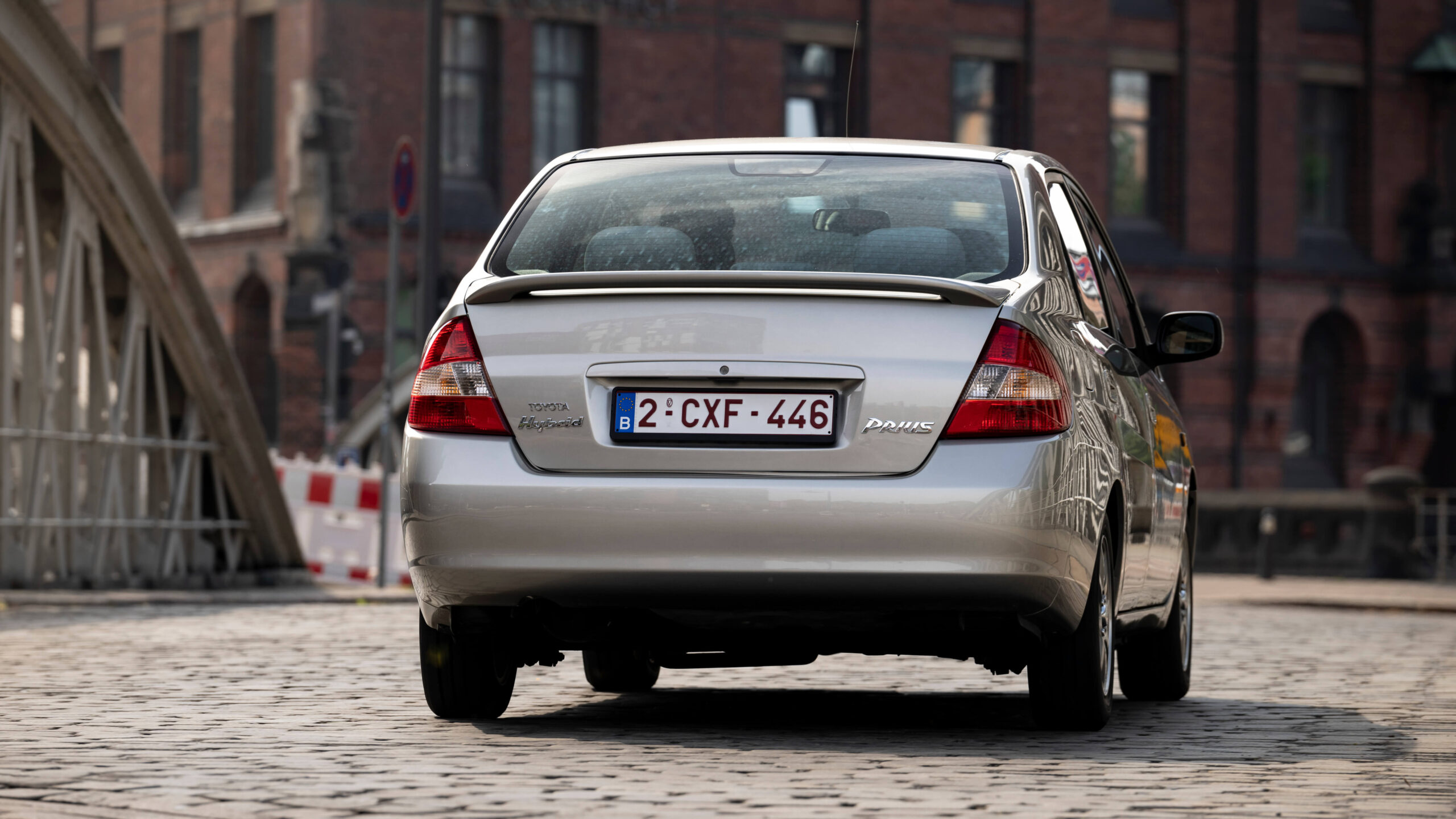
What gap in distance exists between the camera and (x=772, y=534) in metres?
6.14

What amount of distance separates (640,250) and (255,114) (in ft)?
94.0

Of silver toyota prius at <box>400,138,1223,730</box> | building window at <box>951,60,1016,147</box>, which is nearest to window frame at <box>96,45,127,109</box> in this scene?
building window at <box>951,60,1016,147</box>

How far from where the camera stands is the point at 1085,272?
755 centimetres

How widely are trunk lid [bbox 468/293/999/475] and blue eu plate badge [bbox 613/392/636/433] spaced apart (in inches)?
1.0

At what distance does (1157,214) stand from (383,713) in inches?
1330

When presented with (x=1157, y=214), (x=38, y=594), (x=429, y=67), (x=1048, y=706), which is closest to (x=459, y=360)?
(x=1048, y=706)

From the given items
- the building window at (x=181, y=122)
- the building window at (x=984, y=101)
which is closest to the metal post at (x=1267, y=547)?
the building window at (x=984, y=101)

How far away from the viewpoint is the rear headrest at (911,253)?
654 centimetres

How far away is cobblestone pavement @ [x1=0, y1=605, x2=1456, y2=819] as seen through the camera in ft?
17.3

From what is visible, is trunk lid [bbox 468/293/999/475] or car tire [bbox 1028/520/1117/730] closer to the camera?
trunk lid [bbox 468/293/999/475]

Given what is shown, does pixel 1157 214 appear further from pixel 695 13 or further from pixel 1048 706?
pixel 1048 706

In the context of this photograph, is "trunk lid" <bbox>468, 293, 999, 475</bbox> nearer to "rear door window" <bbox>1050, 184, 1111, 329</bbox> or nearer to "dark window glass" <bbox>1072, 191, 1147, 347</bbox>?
"rear door window" <bbox>1050, 184, 1111, 329</bbox>

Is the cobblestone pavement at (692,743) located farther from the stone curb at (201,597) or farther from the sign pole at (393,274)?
the sign pole at (393,274)

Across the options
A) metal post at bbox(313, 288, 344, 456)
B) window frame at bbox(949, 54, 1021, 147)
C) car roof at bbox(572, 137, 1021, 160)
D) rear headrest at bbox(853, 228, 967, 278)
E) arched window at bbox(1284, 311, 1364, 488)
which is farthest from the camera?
arched window at bbox(1284, 311, 1364, 488)
